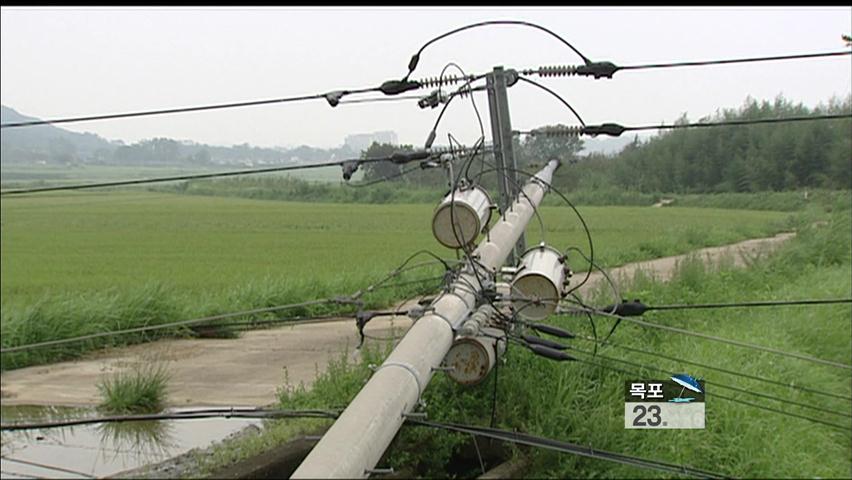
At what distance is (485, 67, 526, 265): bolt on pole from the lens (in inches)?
183

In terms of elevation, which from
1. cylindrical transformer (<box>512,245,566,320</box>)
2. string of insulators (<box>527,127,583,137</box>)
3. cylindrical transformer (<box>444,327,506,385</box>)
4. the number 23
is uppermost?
string of insulators (<box>527,127,583,137</box>)

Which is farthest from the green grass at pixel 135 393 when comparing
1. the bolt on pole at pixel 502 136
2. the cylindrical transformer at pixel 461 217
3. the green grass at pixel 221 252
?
the cylindrical transformer at pixel 461 217

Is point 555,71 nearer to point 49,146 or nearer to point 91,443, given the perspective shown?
point 91,443

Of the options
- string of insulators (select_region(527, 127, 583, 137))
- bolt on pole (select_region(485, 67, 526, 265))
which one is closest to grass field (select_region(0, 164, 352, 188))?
string of insulators (select_region(527, 127, 583, 137))

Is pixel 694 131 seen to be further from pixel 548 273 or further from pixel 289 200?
pixel 289 200

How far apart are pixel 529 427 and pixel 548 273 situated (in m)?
1.91

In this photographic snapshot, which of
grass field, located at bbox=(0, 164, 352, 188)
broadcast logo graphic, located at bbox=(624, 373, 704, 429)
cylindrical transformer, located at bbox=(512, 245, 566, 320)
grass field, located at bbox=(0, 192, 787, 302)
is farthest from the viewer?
grass field, located at bbox=(0, 164, 352, 188)

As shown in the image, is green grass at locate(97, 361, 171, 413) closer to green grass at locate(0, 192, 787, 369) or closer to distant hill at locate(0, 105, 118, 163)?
green grass at locate(0, 192, 787, 369)

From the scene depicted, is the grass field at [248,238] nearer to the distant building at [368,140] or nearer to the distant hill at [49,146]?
the distant hill at [49,146]

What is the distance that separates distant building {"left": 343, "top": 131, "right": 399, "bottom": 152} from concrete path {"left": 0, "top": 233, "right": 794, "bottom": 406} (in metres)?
1.52

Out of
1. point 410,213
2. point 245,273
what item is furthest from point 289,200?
point 410,213

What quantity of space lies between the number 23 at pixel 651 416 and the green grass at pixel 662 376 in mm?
613

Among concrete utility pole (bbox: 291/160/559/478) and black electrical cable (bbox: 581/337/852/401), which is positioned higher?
concrete utility pole (bbox: 291/160/559/478)

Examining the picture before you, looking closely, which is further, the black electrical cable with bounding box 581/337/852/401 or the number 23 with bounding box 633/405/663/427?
the black electrical cable with bounding box 581/337/852/401
